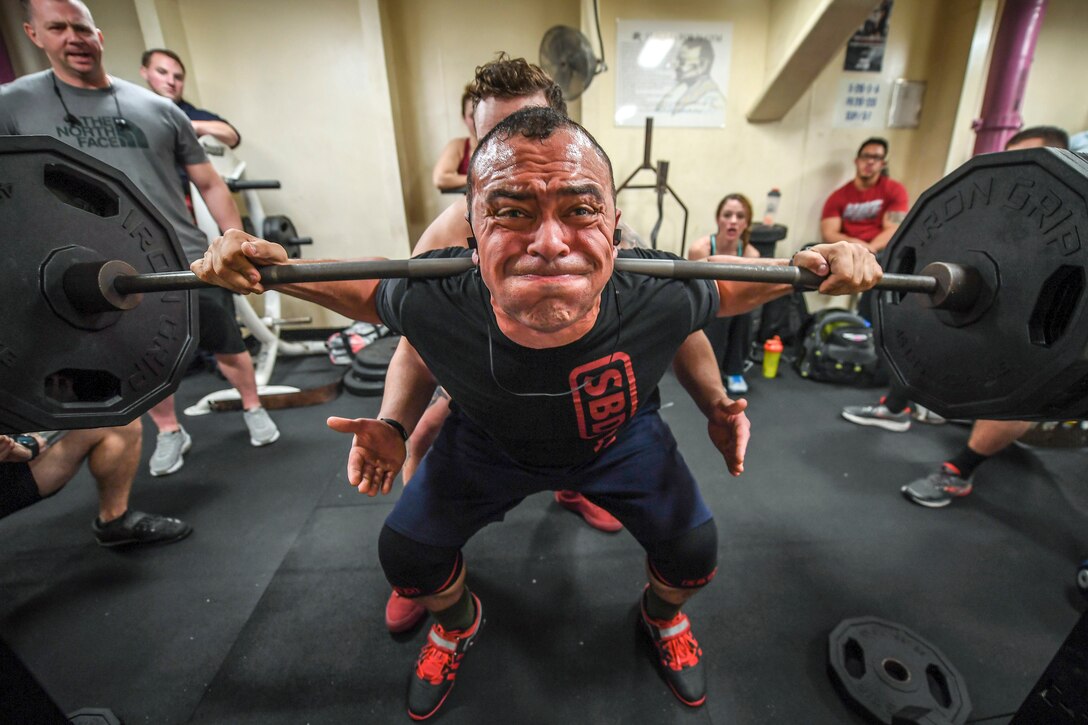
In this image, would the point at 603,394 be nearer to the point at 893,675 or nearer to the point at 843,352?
the point at 893,675

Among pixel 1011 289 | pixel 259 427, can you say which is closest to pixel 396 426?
pixel 1011 289

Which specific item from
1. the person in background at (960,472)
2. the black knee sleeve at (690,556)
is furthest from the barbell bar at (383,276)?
the person in background at (960,472)

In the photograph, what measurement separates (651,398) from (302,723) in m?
1.26

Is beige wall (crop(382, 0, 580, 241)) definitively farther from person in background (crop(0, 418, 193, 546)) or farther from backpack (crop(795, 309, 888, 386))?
backpack (crop(795, 309, 888, 386))

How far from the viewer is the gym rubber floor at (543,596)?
1168 mm

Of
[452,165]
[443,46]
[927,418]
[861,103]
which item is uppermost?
[443,46]

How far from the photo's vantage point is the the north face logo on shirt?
1707 millimetres

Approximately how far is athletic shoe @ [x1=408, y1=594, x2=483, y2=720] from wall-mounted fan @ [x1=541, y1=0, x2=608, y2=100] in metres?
3.07

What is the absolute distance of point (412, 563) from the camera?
1.04 meters

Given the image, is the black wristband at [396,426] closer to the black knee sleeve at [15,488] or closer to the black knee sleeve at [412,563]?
→ the black knee sleeve at [412,563]

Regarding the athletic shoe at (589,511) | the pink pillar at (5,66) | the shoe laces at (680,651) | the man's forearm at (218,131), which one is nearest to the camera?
the shoe laces at (680,651)

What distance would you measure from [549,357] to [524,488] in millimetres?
386

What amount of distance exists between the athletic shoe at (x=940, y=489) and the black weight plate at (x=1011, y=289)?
49.4 inches

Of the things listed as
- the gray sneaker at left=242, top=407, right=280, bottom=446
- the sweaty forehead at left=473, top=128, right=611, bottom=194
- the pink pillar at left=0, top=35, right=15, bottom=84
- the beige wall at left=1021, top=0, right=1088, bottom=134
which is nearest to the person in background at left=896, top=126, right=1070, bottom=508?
the sweaty forehead at left=473, top=128, right=611, bottom=194
